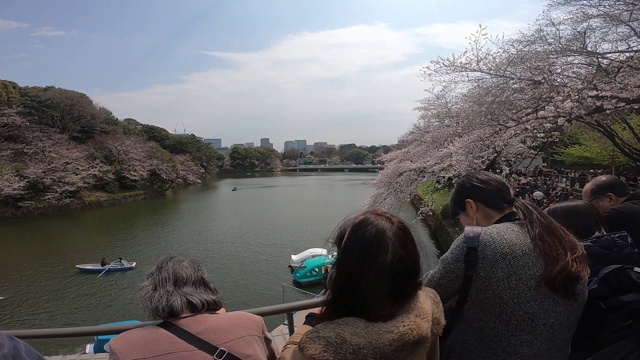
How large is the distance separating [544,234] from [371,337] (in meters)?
0.59

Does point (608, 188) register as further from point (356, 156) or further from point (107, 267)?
point (356, 156)

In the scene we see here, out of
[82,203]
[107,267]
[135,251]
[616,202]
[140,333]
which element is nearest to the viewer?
[140,333]

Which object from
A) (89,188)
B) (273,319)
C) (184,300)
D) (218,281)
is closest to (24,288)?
(218,281)

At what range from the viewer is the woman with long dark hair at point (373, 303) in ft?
2.62

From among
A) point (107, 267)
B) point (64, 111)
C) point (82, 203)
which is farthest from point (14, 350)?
point (64, 111)

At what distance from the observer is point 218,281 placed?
1068 cm

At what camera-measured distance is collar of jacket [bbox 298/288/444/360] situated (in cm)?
78

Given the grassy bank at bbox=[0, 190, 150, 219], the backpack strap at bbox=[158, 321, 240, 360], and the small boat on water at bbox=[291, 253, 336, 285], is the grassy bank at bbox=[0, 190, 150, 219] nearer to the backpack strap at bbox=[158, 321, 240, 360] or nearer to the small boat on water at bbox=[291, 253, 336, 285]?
the small boat on water at bbox=[291, 253, 336, 285]

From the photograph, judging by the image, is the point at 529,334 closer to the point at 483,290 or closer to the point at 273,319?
the point at 483,290

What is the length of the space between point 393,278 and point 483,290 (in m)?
0.32

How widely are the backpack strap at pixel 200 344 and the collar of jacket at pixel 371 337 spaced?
1.09ft

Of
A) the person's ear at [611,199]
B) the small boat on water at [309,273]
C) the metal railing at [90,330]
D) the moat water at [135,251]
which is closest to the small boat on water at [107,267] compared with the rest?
the moat water at [135,251]

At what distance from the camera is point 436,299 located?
944 mm

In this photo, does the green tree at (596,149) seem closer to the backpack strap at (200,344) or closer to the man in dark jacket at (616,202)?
the man in dark jacket at (616,202)
